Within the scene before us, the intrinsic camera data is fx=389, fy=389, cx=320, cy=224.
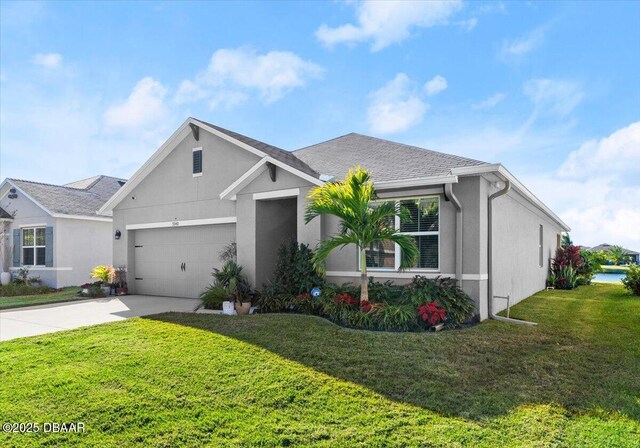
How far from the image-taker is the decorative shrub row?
25.2 feet

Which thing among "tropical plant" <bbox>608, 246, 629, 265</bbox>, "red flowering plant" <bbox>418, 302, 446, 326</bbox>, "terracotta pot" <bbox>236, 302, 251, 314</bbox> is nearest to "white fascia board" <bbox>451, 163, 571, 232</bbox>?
"red flowering plant" <bbox>418, 302, 446, 326</bbox>

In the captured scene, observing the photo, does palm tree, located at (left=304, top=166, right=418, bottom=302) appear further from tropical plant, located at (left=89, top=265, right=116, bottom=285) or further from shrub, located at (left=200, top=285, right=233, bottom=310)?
tropical plant, located at (left=89, top=265, right=116, bottom=285)

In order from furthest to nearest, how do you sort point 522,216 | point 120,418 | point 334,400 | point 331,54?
point 522,216 < point 331,54 < point 334,400 < point 120,418

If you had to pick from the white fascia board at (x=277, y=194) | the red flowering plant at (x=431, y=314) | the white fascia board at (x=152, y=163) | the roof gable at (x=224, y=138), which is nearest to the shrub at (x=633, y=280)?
the red flowering plant at (x=431, y=314)

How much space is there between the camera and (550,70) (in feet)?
36.1

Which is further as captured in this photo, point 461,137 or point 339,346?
point 461,137

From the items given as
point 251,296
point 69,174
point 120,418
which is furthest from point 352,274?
point 69,174

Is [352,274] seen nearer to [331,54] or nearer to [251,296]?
[251,296]

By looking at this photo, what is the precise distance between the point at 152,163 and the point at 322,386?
39.5 feet

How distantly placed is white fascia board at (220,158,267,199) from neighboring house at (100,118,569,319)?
0.10ft

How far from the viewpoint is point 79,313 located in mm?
10414

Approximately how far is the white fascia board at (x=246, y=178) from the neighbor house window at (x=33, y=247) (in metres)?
11.8

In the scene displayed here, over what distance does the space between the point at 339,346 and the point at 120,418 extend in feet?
10.7

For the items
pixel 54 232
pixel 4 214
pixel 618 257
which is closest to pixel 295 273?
pixel 54 232
